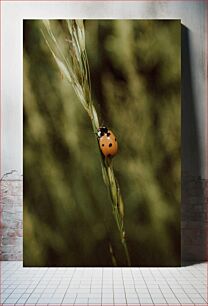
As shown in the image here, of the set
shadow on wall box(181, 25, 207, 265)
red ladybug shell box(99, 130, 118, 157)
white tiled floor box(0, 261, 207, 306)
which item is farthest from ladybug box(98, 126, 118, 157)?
white tiled floor box(0, 261, 207, 306)

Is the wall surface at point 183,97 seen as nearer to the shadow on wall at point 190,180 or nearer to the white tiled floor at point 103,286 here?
the shadow on wall at point 190,180

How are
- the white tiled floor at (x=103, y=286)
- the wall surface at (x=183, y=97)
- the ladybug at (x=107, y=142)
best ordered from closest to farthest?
the white tiled floor at (x=103, y=286)
the ladybug at (x=107, y=142)
the wall surface at (x=183, y=97)

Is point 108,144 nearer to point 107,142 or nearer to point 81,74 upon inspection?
point 107,142

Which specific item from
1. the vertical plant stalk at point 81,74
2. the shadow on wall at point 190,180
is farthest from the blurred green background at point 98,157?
the shadow on wall at point 190,180

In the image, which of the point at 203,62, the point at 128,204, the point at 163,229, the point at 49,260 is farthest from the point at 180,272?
the point at 203,62

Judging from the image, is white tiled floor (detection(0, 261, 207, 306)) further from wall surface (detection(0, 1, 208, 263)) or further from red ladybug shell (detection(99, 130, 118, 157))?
red ladybug shell (detection(99, 130, 118, 157))
